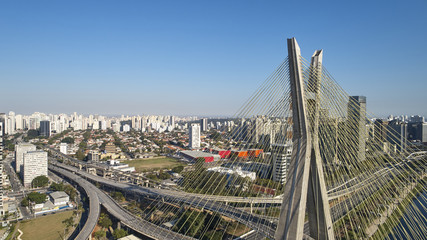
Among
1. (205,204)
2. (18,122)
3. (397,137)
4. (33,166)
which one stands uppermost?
(397,137)

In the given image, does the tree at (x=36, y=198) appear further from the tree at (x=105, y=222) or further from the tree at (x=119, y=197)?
the tree at (x=105, y=222)

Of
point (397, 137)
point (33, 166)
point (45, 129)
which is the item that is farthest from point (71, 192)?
point (45, 129)

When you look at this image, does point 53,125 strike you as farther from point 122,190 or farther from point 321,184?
point 321,184

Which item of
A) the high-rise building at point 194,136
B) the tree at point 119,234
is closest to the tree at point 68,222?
the tree at point 119,234

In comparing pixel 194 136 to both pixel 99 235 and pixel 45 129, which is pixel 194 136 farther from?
pixel 45 129

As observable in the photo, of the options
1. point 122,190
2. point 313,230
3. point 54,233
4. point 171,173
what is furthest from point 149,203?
point 313,230

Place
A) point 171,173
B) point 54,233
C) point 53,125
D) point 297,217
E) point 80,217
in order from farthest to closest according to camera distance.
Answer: point 53,125 → point 171,173 → point 80,217 → point 54,233 → point 297,217

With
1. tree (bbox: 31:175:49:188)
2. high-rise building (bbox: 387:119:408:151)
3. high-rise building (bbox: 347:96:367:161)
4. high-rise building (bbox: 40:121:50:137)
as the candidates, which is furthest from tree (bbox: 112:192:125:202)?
high-rise building (bbox: 40:121:50:137)
